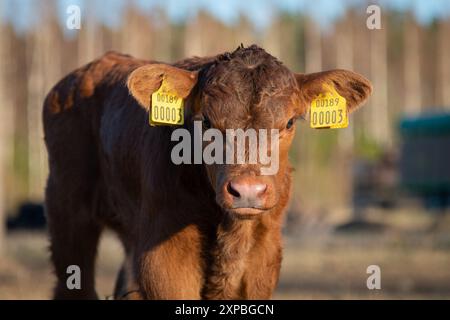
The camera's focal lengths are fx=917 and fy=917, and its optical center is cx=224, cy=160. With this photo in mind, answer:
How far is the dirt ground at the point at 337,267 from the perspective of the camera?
11125 millimetres

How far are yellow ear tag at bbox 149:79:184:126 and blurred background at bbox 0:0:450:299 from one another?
8.75 ft

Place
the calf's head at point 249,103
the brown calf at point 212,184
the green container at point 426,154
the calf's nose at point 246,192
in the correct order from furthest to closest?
1. the green container at point 426,154
2. the brown calf at point 212,184
3. the calf's head at point 249,103
4. the calf's nose at point 246,192

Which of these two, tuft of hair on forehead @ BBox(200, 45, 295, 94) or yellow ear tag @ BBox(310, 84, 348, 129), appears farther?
yellow ear tag @ BBox(310, 84, 348, 129)

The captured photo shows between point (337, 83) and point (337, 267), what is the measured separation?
805 cm

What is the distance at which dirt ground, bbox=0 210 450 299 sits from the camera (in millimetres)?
11125

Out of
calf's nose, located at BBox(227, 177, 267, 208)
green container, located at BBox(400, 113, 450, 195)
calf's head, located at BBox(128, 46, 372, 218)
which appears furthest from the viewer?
green container, located at BBox(400, 113, 450, 195)

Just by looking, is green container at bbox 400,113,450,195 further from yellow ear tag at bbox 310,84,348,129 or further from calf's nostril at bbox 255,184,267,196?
calf's nostril at bbox 255,184,267,196

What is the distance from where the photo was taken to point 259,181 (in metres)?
5.69

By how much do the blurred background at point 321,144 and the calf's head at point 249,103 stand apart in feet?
9.14

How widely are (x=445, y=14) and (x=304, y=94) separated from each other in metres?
59.1

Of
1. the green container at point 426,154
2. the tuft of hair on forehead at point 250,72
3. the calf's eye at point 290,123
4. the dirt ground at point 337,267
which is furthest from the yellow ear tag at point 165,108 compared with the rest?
the green container at point 426,154

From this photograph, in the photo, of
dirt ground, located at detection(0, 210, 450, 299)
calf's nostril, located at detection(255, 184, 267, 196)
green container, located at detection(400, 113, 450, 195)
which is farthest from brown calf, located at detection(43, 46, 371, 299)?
green container, located at detection(400, 113, 450, 195)

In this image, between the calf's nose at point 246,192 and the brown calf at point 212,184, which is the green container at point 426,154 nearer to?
the brown calf at point 212,184

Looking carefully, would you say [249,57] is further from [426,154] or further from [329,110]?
[426,154]
